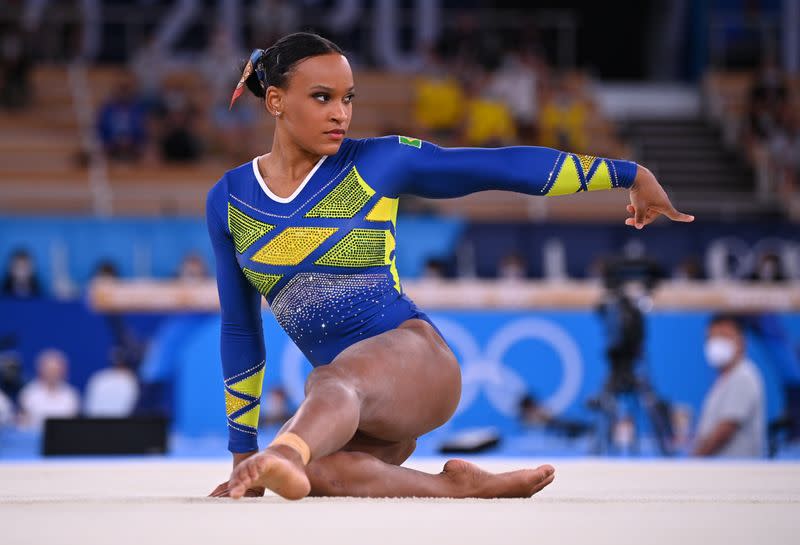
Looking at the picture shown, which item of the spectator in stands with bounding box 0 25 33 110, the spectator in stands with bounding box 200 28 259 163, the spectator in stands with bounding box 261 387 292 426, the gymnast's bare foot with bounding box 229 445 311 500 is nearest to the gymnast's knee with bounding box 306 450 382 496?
the gymnast's bare foot with bounding box 229 445 311 500

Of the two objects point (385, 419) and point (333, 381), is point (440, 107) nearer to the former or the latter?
point (385, 419)

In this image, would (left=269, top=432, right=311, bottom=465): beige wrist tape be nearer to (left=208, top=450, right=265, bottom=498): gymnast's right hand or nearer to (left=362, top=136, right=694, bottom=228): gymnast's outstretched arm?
(left=208, top=450, right=265, bottom=498): gymnast's right hand

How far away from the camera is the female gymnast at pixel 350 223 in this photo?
264cm

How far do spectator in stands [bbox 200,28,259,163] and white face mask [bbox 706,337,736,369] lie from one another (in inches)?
245

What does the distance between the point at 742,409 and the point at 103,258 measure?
6201mm

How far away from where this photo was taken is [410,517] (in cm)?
211

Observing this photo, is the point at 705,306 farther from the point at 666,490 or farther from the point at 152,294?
the point at 666,490

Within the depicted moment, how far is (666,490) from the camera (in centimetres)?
302

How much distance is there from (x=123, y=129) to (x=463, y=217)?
3875 millimetres

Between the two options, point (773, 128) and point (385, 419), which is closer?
point (385, 419)

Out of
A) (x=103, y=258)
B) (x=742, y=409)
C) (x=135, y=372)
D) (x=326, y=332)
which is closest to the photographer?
(x=326, y=332)

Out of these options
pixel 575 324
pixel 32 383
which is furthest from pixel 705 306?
pixel 32 383

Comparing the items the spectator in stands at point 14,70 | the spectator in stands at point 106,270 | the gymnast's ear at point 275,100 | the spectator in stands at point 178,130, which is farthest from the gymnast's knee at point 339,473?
the spectator in stands at point 14,70

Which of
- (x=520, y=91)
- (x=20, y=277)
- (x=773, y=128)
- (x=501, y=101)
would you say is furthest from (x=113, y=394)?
(x=773, y=128)
